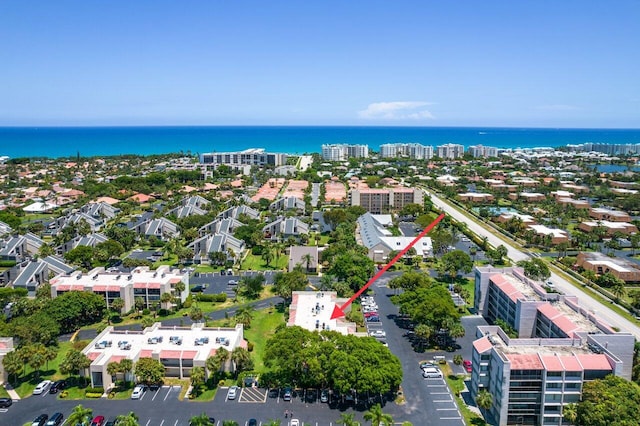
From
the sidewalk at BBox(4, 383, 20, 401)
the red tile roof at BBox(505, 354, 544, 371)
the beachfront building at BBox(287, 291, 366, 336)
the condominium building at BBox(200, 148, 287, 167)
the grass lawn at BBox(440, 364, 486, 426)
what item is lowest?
the grass lawn at BBox(440, 364, 486, 426)

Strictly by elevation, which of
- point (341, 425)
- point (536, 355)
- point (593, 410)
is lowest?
point (341, 425)

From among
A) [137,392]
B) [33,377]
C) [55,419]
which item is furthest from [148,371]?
[33,377]

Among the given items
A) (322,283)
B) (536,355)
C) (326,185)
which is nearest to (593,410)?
(536,355)

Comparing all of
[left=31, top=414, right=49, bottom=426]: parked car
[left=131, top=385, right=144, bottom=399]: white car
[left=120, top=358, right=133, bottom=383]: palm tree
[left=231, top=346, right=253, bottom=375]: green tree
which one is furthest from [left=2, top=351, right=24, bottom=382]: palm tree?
[left=231, top=346, right=253, bottom=375]: green tree

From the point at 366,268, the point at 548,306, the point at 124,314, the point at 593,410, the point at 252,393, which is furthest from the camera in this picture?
the point at 366,268

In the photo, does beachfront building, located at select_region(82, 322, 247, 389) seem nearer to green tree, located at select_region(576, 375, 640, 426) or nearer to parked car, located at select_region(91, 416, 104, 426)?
parked car, located at select_region(91, 416, 104, 426)

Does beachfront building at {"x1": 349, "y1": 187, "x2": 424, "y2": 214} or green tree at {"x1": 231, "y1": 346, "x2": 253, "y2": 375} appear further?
beachfront building at {"x1": 349, "y1": 187, "x2": 424, "y2": 214}

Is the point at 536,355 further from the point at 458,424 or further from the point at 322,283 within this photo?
the point at 322,283
